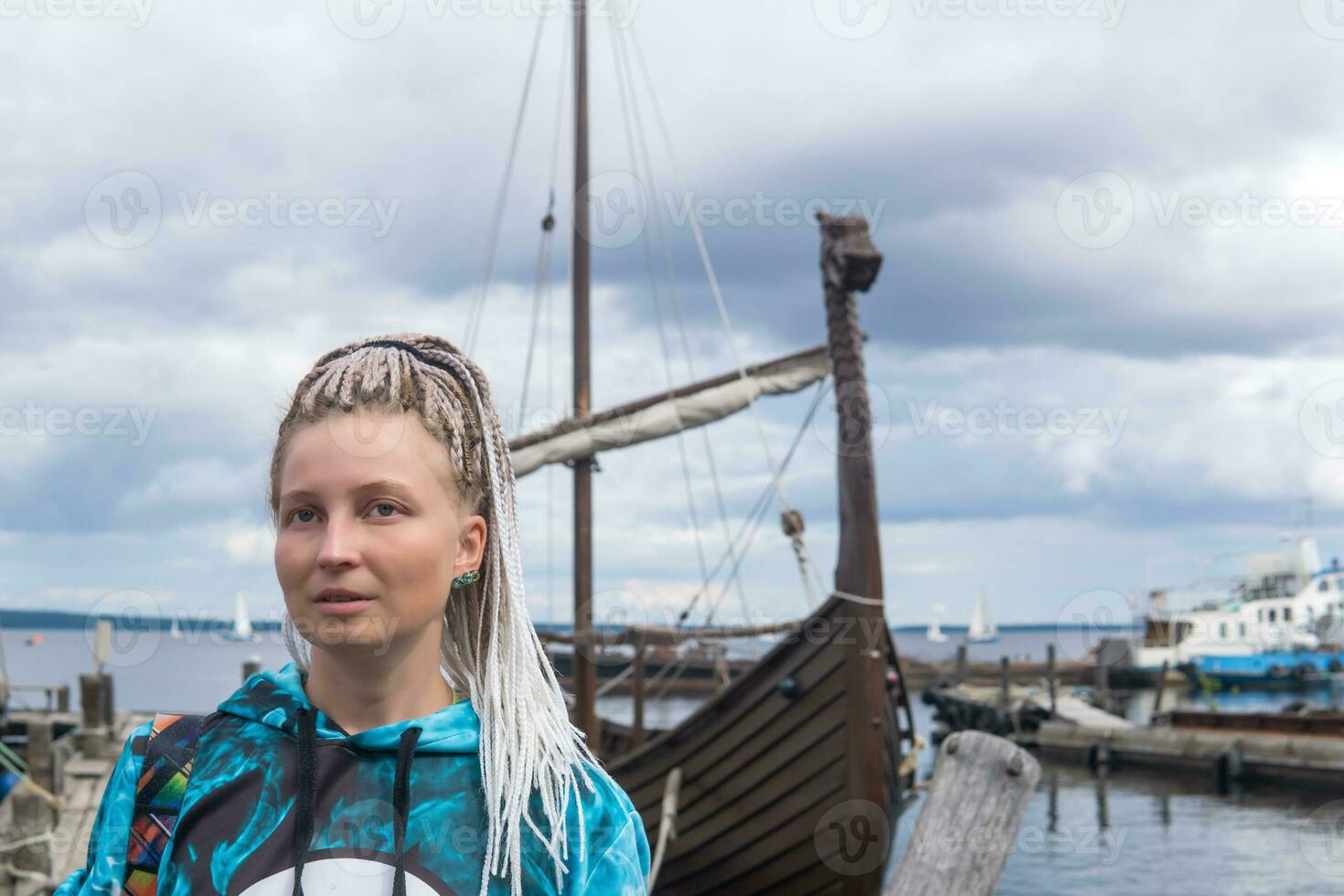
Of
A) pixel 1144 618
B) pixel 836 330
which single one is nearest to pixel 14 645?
pixel 1144 618

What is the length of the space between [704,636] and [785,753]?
1.25 meters

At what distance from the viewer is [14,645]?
168750mm

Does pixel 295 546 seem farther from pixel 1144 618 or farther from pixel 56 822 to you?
pixel 1144 618

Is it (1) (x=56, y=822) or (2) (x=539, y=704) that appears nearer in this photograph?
(2) (x=539, y=704)

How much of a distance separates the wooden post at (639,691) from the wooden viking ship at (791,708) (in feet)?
0.14

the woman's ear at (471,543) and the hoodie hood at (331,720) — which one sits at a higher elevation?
the woman's ear at (471,543)

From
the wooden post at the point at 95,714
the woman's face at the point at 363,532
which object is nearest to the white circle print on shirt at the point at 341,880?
the woman's face at the point at 363,532

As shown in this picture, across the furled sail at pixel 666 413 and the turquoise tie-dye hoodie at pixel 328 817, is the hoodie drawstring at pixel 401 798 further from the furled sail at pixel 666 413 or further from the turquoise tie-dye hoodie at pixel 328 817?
the furled sail at pixel 666 413

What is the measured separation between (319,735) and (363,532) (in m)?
0.29

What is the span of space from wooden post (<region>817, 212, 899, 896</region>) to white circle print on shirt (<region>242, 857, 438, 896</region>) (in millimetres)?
8292

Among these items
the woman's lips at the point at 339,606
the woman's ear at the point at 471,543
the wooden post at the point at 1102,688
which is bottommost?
the wooden post at the point at 1102,688

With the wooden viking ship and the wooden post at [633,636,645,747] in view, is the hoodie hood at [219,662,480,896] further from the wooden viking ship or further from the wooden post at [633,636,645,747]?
the wooden post at [633,636,645,747]

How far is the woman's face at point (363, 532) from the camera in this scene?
5.15ft

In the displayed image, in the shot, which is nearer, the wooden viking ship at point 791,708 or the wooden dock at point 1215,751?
the wooden viking ship at point 791,708
